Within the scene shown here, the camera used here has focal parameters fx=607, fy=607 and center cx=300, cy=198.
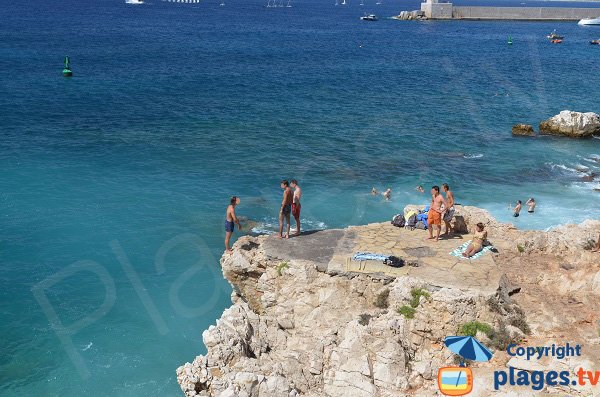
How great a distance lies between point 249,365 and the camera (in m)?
14.7

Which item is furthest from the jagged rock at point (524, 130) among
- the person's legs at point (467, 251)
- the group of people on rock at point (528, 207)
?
the person's legs at point (467, 251)

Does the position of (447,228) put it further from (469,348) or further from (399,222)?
(469,348)

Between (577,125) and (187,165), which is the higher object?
(577,125)

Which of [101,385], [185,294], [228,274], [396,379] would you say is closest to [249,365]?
[396,379]

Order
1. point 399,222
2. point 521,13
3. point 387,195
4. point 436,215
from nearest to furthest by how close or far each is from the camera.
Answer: point 436,215, point 399,222, point 387,195, point 521,13

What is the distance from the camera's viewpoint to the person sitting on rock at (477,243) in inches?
720

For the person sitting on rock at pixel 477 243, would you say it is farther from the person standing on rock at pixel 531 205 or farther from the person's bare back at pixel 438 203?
the person standing on rock at pixel 531 205

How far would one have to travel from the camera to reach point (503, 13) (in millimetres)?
161250

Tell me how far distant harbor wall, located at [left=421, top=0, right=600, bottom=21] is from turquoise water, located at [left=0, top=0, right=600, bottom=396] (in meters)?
81.5

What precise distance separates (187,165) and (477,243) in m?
23.1

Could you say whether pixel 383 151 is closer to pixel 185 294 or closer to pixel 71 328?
pixel 185 294

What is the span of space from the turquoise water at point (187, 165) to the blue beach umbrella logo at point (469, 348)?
29.3ft

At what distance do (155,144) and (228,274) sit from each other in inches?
955

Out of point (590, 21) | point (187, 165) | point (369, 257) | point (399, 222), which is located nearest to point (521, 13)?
point (590, 21)
